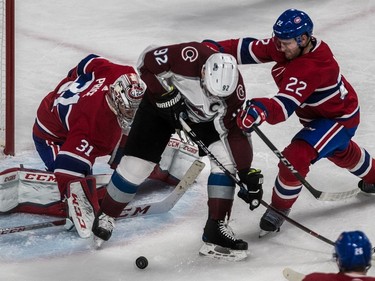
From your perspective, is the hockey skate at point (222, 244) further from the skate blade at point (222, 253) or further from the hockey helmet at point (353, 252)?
the hockey helmet at point (353, 252)

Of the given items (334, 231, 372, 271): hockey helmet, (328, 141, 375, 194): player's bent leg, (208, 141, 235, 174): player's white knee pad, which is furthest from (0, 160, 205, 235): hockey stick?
(334, 231, 372, 271): hockey helmet

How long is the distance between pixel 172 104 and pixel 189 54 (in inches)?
8.0

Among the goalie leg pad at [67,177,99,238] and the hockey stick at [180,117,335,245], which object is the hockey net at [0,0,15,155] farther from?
the hockey stick at [180,117,335,245]

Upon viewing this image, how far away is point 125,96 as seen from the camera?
4.45 meters

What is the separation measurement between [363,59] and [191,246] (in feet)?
7.72

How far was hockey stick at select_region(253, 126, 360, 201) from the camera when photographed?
13.6ft

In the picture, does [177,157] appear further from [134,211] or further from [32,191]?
[32,191]

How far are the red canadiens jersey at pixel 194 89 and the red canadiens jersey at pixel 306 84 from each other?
0.43ft

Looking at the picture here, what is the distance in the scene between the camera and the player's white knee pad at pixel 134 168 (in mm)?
4160

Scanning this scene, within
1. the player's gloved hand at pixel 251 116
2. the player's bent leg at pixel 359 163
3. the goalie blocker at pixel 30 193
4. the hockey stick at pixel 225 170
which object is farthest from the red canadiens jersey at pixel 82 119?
the player's bent leg at pixel 359 163

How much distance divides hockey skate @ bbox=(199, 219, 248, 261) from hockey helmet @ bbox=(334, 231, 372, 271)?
1221 millimetres

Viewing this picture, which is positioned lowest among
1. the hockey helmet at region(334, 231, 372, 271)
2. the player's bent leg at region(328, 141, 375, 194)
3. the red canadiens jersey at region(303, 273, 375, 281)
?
the player's bent leg at region(328, 141, 375, 194)

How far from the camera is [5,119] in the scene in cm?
521

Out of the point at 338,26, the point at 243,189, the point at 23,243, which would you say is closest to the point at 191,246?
the point at 243,189
